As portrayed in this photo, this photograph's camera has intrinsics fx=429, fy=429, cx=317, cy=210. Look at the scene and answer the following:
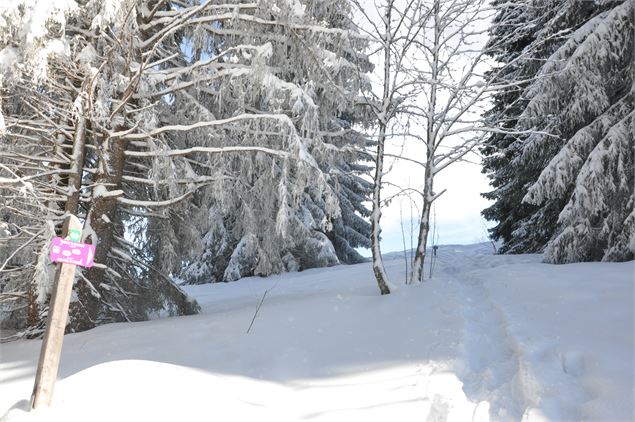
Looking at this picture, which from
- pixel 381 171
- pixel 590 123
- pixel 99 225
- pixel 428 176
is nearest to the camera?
pixel 99 225

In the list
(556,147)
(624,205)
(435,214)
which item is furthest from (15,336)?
(556,147)

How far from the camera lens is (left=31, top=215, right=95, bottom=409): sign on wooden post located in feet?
10.3

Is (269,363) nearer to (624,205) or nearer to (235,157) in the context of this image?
(235,157)

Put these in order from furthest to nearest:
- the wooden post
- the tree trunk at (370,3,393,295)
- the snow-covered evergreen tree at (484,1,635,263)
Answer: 1. the snow-covered evergreen tree at (484,1,635,263)
2. the tree trunk at (370,3,393,295)
3. the wooden post

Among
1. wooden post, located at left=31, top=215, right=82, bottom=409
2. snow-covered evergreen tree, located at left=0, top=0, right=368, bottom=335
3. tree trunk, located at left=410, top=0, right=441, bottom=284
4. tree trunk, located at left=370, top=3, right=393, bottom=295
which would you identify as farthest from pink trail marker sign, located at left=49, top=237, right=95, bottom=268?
tree trunk, located at left=410, top=0, right=441, bottom=284

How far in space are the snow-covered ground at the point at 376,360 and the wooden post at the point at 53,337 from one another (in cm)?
14

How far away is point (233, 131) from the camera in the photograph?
24.2 ft

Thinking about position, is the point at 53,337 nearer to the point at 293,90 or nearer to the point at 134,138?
the point at 134,138

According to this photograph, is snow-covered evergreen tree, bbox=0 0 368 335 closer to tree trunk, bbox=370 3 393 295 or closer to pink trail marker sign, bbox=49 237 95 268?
tree trunk, bbox=370 3 393 295

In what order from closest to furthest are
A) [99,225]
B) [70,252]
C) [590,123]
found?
[70,252] < [99,225] < [590,123]

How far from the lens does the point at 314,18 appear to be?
706 cm

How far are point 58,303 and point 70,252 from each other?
0.41m

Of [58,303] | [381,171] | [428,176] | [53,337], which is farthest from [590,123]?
[53,337]

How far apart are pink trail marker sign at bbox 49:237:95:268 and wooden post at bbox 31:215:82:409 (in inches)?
4.6
